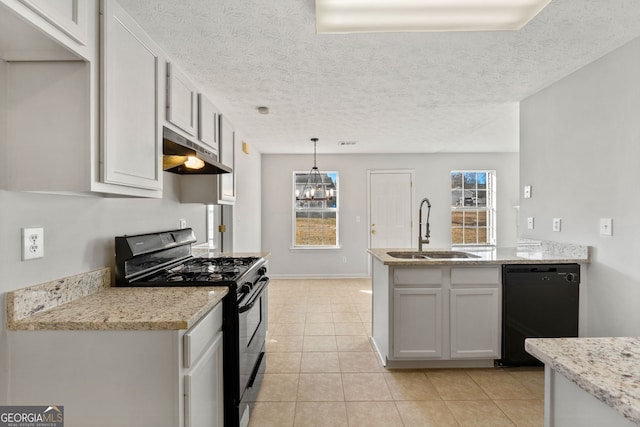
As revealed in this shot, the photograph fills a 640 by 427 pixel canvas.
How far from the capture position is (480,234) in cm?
602

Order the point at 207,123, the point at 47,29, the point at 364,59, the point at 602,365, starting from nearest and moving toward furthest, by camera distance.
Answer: the point at 602,365 < the point at 47,29 < the point at 364,59 < the point at 207,123

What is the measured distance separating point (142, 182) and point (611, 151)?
2.96 metres

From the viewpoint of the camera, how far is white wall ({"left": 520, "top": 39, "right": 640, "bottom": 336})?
2.04m

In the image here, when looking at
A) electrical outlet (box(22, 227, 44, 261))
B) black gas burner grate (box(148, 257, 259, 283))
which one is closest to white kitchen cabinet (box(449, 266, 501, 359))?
black gas burner grate (box(148, 257, 259, 283))

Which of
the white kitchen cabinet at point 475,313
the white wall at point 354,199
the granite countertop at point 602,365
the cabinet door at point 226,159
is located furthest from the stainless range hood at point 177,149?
the white wall at point 354,199

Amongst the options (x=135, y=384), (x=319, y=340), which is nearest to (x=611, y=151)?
(x=319, y=340)

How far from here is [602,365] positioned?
0.81 metres

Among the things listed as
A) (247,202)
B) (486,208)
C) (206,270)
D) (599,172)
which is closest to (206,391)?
(206,270)

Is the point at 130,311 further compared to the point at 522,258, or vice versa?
the point at 522,258

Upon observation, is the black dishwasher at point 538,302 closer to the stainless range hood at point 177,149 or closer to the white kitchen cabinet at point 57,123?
the stainless range hood at point 177,149

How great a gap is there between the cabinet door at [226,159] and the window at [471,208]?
14.7 feet

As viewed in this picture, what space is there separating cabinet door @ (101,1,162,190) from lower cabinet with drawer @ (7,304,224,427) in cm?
63

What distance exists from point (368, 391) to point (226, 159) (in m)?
2.22

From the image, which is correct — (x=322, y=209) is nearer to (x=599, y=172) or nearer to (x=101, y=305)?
(x=599, y=172)
